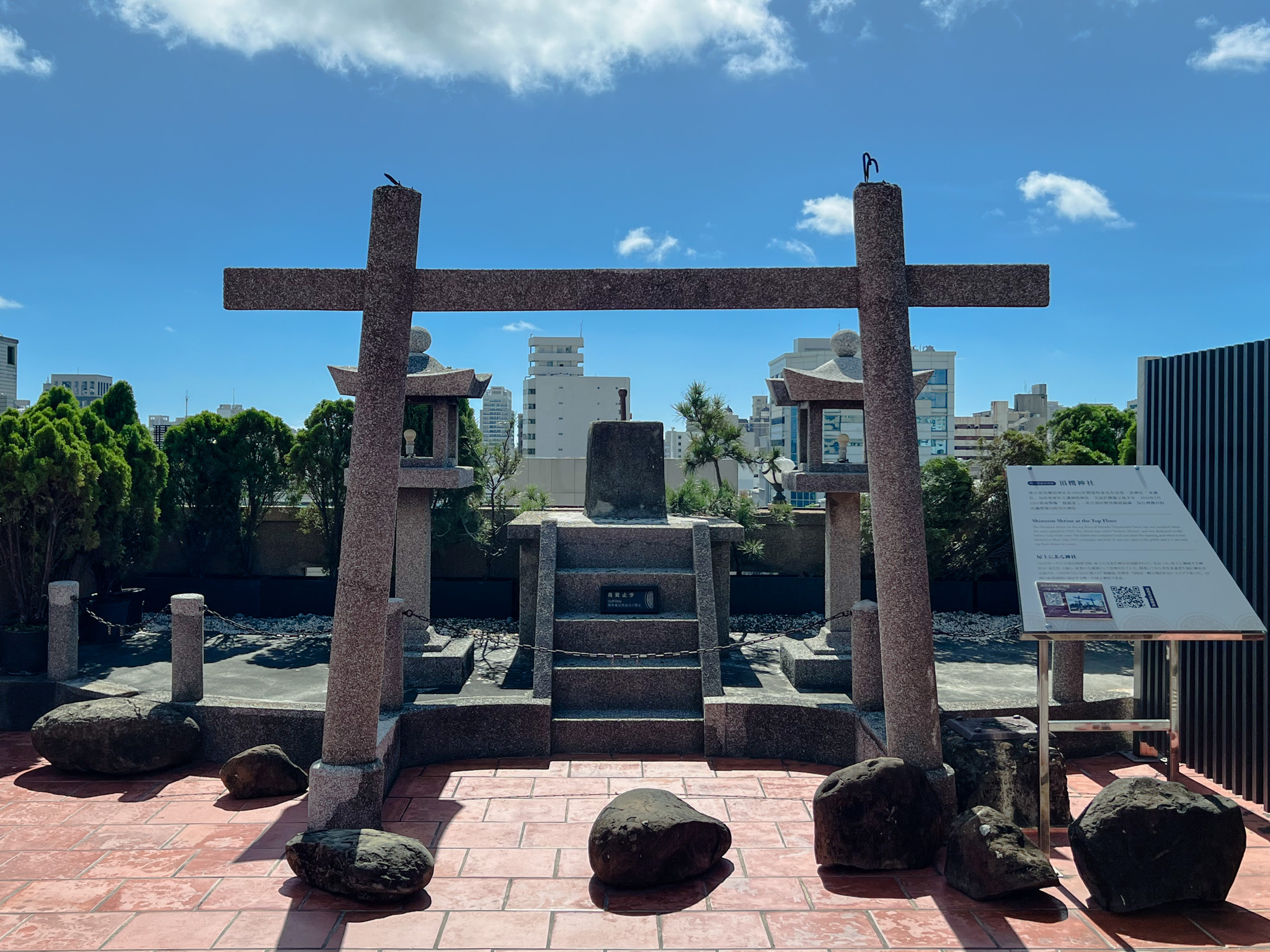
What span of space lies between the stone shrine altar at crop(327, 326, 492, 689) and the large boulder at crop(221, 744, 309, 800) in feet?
6.60

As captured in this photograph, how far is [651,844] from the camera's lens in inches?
195

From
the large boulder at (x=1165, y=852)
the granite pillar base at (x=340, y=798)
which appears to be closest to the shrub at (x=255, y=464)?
the granite pillar base at (x=340, y=798)

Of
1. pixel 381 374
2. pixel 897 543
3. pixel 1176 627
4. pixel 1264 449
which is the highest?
pixel 381 374

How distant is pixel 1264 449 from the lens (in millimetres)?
6188

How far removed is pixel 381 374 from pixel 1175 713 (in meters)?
5.30

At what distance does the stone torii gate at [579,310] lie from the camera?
553 cm

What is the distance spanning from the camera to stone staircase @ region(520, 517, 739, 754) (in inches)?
300

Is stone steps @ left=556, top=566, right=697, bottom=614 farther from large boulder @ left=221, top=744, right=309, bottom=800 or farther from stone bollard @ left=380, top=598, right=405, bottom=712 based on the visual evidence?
large boulder @ left=221, top=744, right=309, bottom=800

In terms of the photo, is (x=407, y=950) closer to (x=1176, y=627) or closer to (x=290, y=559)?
(x=1176, y=627)

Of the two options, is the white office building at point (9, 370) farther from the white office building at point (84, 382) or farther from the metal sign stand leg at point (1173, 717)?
the white office building at point (84, 382)

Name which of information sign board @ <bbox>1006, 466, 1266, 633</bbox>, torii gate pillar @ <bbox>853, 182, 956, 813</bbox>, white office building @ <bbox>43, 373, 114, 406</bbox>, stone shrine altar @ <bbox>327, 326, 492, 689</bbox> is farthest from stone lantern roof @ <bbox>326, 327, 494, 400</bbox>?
white office building @ <bbox>43, 373, 114, 406</bbox>

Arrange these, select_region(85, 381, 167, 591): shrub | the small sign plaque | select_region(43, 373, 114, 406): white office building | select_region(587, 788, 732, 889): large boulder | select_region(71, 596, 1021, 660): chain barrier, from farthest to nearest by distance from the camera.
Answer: select_region(43, 373, 114, 406): white office building → select_region(85, 381, 167, 591): shrub → the small sign plaque → select_region(71, 596, 1021, 660): chain barrier → select_region(587, 788, 732, 889): large boulder

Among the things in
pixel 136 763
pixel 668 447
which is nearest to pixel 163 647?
pixel 136 763

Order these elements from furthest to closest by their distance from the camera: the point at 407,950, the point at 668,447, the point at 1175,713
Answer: the point at 668,447, the point at 1175,713, the point at 407,950
